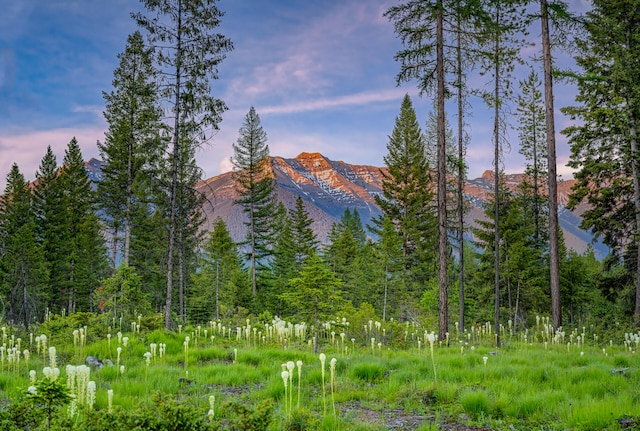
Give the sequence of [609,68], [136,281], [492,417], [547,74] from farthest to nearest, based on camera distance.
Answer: [609,68] < [547,74] < [136,281] < [492,417]

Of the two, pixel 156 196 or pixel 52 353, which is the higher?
pixel 156 196

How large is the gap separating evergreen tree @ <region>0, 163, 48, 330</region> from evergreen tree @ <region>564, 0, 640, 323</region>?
24721mm

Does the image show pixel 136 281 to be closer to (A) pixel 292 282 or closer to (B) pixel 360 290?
(A) pixel 292 282

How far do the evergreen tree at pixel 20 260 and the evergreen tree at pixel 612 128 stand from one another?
81.1 ft

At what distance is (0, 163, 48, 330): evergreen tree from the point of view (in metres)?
20.2

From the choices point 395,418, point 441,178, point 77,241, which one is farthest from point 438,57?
point 77,241

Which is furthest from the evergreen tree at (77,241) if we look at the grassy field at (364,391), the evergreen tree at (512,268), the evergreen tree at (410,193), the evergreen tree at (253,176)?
the evergreen tree at (512,268)

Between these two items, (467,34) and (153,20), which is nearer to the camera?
(467,34)

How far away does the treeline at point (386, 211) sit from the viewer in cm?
1546

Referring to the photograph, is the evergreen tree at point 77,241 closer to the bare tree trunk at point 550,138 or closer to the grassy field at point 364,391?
the grassy field at point 364,391

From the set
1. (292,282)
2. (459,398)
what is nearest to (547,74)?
(292,282)

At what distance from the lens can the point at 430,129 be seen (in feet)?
123

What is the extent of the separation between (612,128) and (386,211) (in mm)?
21506

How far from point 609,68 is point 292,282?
17.9m
